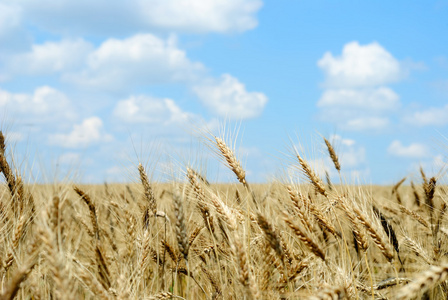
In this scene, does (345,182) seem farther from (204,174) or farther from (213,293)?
(213,293)

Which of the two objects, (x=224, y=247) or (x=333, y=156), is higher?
(x=333, y=156)

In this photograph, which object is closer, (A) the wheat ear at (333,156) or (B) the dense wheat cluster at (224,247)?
(B) the dense wheat cluster at (224,247)

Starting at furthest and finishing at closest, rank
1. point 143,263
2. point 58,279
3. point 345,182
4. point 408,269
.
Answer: point 408,269 → point 345,182 → point 143,263 → point 58,279

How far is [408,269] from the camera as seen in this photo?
4.53 m

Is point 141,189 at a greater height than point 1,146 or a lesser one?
lesser

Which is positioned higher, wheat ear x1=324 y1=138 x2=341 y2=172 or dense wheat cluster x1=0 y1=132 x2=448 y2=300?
wheat ear x1=324 y1=138 x2=341 y2=172

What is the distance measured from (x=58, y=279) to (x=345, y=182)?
2335mm

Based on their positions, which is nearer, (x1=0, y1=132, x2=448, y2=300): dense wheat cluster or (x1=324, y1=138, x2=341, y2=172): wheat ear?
(x1=0, y1=132, x2=448, y2=300): dense wheat cluster

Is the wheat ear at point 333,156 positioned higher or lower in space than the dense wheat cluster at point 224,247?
higher

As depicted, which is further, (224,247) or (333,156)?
(333,156)

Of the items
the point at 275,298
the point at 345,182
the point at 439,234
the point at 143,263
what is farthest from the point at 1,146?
the point at 439,234

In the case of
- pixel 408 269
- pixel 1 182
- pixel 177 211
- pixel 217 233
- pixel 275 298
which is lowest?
pixel 408 269

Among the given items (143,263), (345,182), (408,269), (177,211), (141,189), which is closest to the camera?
(177,211)

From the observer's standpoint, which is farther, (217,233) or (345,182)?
(217,233)
